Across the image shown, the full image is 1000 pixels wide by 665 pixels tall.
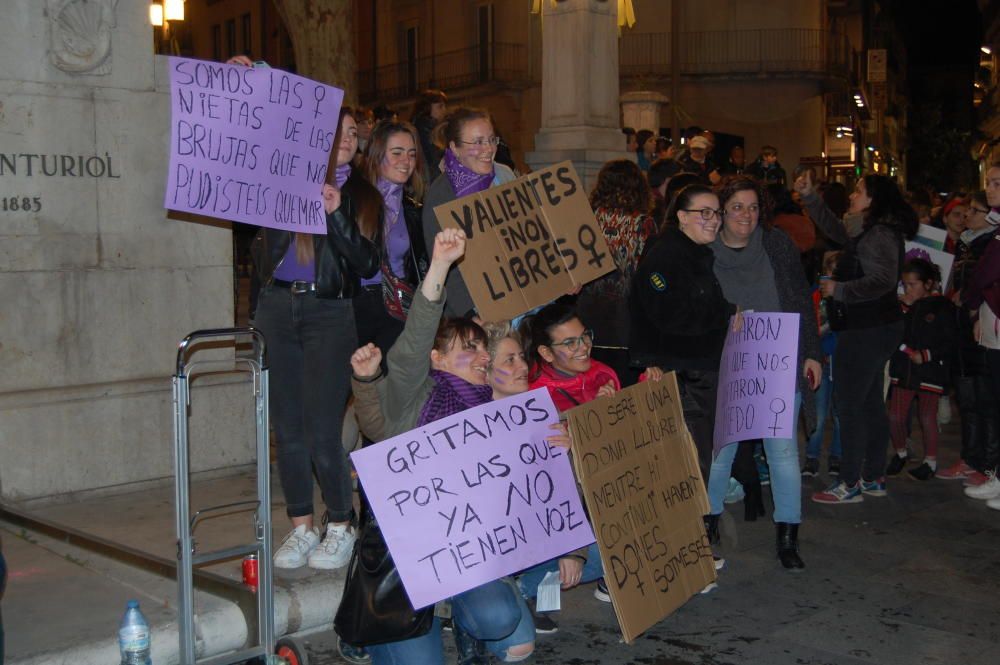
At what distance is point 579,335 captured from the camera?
5207 mm

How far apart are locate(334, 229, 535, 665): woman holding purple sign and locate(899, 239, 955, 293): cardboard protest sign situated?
523 centimetres

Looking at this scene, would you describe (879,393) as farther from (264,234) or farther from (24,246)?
(24,246)

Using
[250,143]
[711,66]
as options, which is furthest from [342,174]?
[711,66]

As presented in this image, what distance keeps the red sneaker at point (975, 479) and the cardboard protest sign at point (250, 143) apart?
16.0ft

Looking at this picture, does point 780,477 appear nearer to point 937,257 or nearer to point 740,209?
point 740,209

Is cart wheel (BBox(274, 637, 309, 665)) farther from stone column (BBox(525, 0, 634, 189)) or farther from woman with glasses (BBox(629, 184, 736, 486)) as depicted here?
stone column (BBox(525, 0, 634, 189))

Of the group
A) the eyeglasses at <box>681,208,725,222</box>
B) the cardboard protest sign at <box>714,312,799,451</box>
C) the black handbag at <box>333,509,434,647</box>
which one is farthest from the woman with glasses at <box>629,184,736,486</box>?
the black handbag at <box>333,509,434,647</box>

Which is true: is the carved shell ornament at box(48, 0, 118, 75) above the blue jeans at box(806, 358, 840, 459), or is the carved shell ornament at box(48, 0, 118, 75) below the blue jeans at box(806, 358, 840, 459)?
above

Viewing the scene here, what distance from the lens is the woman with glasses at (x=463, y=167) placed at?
561cm

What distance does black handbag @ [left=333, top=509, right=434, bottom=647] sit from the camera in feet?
13.1

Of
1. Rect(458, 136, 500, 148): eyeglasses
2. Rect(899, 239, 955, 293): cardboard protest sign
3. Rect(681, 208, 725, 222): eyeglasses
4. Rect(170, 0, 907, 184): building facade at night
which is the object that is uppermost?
Rect(170, 0, 907, 184): building facade at night

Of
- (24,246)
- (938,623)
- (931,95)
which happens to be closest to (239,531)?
(24,246)

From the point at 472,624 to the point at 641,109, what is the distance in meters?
12.6

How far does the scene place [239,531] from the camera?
230 inches
